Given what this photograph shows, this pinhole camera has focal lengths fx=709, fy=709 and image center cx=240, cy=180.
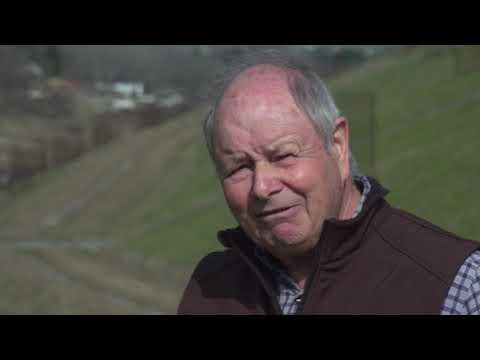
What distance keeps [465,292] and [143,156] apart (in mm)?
9336

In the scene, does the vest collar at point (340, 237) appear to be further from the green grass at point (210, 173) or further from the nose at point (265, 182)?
the green grass at point (210, 173)

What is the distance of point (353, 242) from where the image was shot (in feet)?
4.83

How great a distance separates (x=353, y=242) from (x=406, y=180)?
5108mm

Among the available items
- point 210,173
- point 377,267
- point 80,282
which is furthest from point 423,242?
point 210,173

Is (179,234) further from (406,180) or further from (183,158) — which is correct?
(406,180)

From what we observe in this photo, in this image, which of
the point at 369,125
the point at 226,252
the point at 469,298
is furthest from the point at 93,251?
the point at 469,298

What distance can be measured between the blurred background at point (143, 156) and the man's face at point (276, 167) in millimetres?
4024

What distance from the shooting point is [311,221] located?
59.5 inches

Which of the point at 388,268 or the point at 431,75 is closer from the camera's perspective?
the point at 388,268

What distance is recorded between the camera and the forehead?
151cm

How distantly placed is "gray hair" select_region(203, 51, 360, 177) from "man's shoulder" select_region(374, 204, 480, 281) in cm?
19

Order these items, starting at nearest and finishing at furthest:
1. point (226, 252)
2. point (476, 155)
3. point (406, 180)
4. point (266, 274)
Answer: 1. point (266, 274)
2. point (226, 252)
3. point (476, 155)
4. point (406, 180)

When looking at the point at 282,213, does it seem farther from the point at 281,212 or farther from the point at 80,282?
the point at 80,282

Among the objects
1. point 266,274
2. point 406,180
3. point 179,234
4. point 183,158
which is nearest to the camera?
point 266,274
